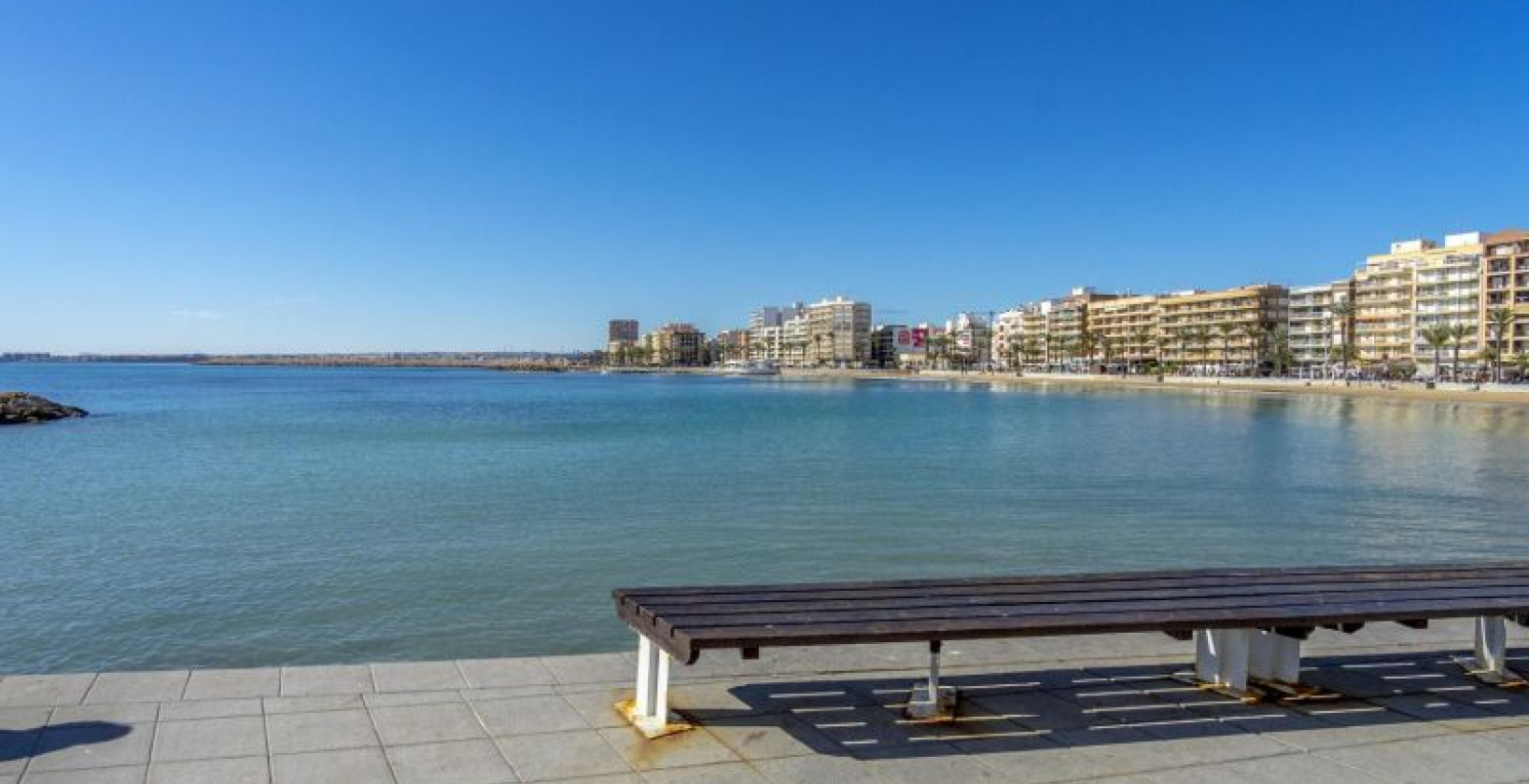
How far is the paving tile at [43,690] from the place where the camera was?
5.08 metres

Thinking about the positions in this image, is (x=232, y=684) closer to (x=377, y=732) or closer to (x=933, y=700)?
(x=377, y=732)

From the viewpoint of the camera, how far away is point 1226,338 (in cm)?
13875

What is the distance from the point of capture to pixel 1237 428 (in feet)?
167

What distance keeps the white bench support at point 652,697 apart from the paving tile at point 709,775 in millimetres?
445

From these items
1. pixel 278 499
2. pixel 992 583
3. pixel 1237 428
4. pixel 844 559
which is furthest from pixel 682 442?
pixel 992 583

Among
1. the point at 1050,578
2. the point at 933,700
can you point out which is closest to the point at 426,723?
the point at 933,700

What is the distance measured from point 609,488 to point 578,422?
31333 mm

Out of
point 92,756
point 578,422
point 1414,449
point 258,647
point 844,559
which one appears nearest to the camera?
point 92,756

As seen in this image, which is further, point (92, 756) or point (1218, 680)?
point (1218, 680)

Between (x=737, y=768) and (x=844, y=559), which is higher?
(x=737, y=768)

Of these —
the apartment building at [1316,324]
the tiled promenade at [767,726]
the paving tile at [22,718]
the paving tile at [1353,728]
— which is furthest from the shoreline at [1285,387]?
the paving tile at [22,718]

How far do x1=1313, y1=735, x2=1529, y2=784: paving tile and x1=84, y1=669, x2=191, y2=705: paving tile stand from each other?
564cm

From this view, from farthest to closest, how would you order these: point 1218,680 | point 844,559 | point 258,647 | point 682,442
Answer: point 682,442
point 844,559
point 258,647
point 1218,680

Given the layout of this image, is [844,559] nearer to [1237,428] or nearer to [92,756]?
[92,756]
